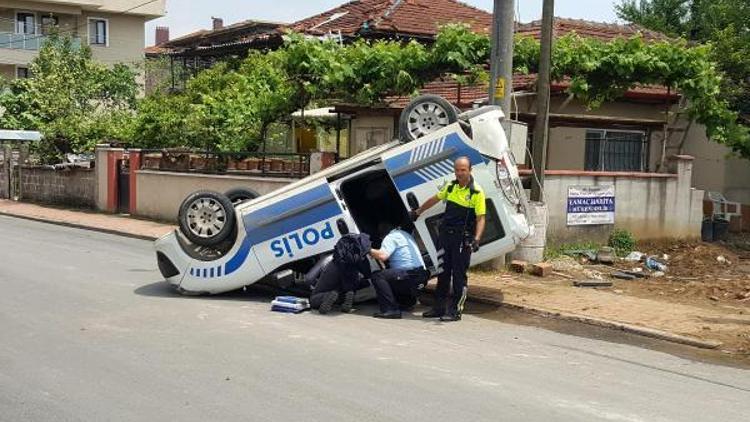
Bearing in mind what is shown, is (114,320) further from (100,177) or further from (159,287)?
(100,177)

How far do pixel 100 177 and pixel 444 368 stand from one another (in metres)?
19.3

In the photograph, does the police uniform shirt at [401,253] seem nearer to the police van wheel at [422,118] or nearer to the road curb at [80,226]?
the police van wheel at [422,118]

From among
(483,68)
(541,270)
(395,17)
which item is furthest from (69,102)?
(541,270)

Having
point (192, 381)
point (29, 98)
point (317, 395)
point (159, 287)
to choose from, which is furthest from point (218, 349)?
point (29, 98)

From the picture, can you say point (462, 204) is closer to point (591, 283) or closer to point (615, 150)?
point (591, 283)

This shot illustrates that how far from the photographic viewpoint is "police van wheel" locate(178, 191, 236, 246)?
9734 mm

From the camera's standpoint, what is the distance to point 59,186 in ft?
86.7

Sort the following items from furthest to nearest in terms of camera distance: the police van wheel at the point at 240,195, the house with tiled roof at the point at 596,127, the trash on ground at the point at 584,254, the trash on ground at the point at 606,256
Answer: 1. the house with tiled roof at the point at 596,127
2. the trash on ground at the point at 584,254
3. the trash on ground at the point at 606,256
4. the police van wheel at the point at 240,195

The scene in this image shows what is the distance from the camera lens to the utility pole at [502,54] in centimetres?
1195

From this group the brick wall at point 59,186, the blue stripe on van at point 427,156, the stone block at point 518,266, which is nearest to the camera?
the blue stripe on van at point 427,156

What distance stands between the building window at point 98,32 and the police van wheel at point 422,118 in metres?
45.0

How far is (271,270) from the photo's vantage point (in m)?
9.77

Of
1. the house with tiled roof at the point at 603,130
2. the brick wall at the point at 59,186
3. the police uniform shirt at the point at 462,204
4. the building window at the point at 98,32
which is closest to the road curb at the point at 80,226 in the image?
the brick wall at the point at 59,186

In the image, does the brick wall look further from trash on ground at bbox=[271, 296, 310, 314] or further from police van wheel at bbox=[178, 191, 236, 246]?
trash on ground at bbox=[271, 296, 310, 314]
